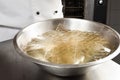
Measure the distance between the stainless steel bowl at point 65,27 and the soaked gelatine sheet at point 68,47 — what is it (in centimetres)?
2

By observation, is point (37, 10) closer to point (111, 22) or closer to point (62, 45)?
point (62, 45)

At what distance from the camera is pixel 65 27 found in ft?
3.02

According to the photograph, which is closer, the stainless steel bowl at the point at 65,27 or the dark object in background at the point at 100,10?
the stainless steel bowl at the point at 65,27

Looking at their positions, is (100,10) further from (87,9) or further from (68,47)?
(68,47)

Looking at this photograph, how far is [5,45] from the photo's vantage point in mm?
969

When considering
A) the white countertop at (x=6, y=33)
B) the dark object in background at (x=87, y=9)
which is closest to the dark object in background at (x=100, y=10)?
the dark object in background at (x=87, y=9)

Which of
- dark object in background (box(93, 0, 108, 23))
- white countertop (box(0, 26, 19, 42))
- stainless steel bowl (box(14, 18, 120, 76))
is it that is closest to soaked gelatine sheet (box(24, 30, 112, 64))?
stainless steel bowl (box(14, 18, 120, 76))

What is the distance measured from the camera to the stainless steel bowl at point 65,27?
0.64 m

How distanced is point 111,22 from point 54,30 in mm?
1041

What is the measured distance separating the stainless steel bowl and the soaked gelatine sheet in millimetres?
24

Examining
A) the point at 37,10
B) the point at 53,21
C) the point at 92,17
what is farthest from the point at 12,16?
the point at 92,17

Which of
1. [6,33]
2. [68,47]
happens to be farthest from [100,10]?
[68,47]

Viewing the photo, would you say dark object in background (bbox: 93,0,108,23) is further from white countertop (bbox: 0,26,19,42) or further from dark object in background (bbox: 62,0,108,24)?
white countertop (bbox: 0,26,19,42)

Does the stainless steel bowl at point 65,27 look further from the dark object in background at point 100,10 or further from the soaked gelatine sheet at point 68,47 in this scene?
the dark object in background at point 100,10
